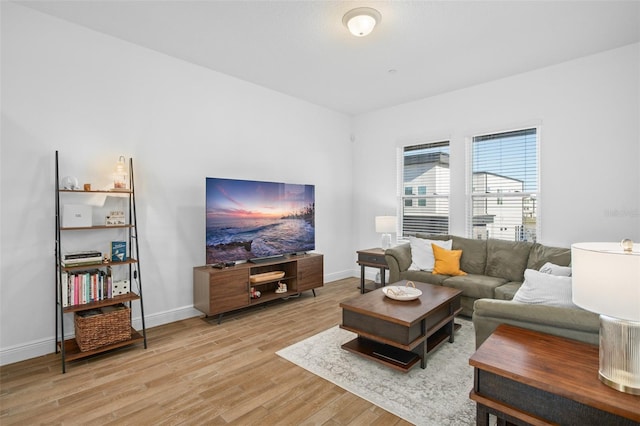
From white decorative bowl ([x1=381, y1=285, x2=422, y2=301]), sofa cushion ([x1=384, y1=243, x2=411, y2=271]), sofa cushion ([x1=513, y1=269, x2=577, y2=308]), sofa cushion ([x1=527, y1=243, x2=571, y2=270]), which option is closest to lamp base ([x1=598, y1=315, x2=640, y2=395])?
sofa cushion ([x1=513, y1=269, x2=577, y2=308])

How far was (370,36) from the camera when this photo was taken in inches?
127

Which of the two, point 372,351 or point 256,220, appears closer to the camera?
point 372,351

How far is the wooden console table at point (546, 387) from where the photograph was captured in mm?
1309

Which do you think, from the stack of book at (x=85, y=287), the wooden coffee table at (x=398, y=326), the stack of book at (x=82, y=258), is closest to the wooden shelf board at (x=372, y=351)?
the wooden coffee table at (x=398, y=326)

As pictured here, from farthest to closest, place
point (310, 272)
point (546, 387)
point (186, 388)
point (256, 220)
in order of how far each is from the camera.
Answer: point (310, 272), point (256, 220), point (186, 388), point (546, 387)

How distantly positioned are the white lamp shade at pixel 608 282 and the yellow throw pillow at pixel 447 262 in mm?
2754

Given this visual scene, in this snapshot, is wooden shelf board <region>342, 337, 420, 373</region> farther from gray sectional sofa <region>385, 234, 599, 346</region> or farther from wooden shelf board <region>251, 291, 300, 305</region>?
wooden shelf board <region>251, 291, 300, 305</region>

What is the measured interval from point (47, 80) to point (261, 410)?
10.8ft

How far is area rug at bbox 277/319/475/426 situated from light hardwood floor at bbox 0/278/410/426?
0.10 metres

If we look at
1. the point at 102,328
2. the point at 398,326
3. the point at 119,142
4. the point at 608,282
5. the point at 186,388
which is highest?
the point at 119,142

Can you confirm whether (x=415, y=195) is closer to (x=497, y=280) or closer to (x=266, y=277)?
(x=497, y=280)

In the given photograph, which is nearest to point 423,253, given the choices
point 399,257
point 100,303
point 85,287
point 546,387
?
point 399,257

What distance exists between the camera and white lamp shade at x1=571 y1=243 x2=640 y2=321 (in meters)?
1.21

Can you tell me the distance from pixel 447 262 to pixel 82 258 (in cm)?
388
